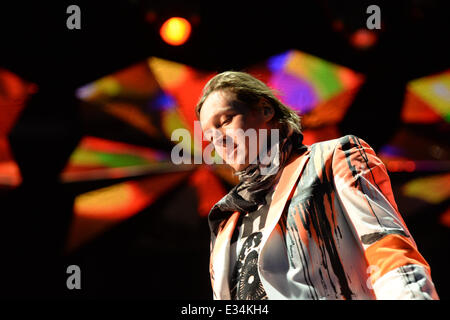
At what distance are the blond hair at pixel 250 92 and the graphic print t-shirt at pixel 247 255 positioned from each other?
252 mm

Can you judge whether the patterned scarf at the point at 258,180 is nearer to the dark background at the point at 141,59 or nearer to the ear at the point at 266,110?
the ear at the point at 266,110

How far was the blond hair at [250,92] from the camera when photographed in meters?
1.16

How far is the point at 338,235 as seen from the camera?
84 centimetres

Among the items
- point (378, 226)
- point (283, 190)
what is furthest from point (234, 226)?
point (378, 226)

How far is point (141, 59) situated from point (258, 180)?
1796mm

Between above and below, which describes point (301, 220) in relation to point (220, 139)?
below

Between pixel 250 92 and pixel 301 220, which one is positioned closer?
pixel 301 220

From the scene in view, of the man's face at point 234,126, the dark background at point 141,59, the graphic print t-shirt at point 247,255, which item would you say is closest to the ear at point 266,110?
the man's face at point 234,126

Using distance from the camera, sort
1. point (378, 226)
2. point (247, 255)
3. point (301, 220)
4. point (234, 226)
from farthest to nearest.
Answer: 1. point (234, 226)
2. point (247, 255)
3. point (301, 220)
4. point (378, 226)

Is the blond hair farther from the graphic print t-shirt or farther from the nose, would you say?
the graphic print t-shirt

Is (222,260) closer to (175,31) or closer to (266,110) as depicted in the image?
(266,110)

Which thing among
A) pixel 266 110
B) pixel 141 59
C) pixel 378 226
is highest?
pixel 141 59
